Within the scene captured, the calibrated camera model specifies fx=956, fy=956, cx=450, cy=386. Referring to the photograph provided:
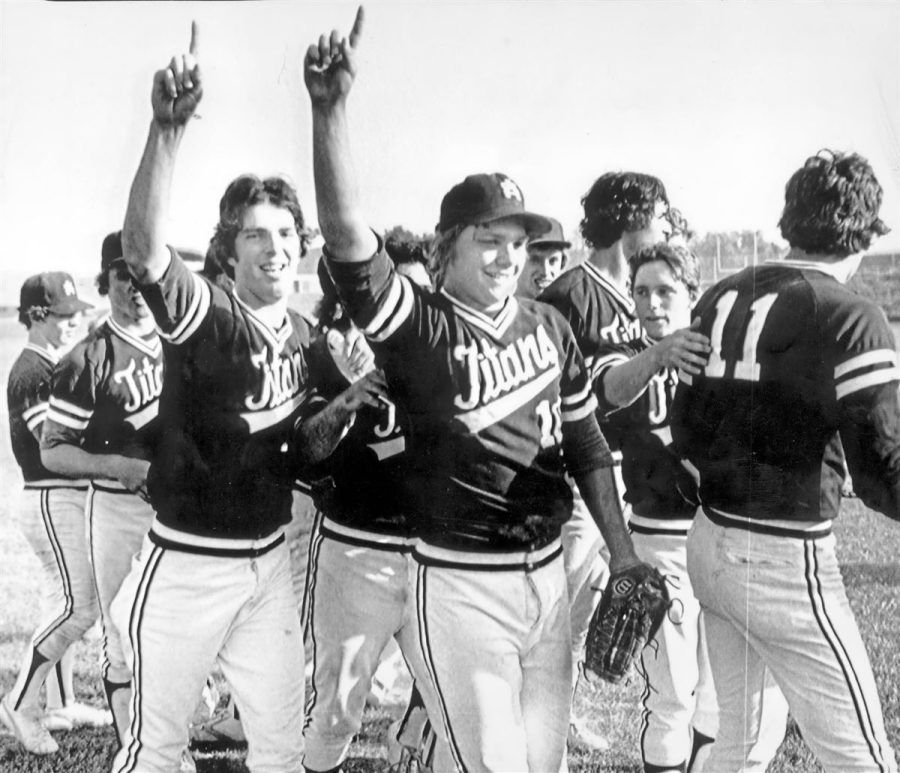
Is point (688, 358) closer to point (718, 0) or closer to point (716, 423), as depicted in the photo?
point (716, 423)

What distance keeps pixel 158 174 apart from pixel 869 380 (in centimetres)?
192

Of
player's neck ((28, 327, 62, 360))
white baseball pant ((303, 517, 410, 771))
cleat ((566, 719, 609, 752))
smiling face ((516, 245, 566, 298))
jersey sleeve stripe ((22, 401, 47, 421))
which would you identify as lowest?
cleat ((566, 719, 609, 752))

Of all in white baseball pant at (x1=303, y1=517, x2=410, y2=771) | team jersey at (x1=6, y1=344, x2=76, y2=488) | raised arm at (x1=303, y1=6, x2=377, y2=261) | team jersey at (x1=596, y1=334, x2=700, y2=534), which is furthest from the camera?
team jersey at (x1=6, y1=344, x2=76, y2=488)

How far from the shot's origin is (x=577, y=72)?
305cm

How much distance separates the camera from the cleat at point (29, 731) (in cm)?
309

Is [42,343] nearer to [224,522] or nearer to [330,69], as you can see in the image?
[224,522]

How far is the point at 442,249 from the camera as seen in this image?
8.63ft

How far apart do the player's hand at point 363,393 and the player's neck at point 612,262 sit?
34.4 inches

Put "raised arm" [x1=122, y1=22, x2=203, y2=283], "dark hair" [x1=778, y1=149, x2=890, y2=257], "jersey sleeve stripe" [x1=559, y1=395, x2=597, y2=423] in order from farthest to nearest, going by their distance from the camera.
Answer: "dark hair" [x1=778, y1=149, x2=890, y2=257]
"jersey sleeve stripe" [x1=559, y1=395, x2=597, y2=423]
"raised arm" [x1=122, y1=22, x2=203, y2=283]

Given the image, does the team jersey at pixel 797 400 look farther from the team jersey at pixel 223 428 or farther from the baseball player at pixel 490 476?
the team jersey at pixel 223 428

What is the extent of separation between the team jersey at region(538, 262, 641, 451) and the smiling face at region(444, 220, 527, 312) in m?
0.50

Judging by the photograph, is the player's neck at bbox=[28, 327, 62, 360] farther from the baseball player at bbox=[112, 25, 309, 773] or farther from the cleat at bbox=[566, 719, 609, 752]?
the cleat at bbox=[566, 719, 609, 752]

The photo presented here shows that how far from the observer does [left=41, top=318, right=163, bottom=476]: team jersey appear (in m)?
2.93

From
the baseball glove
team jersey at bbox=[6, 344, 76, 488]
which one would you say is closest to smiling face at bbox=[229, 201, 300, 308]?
team jersey at bbox=[6, 344, 76, 488]
